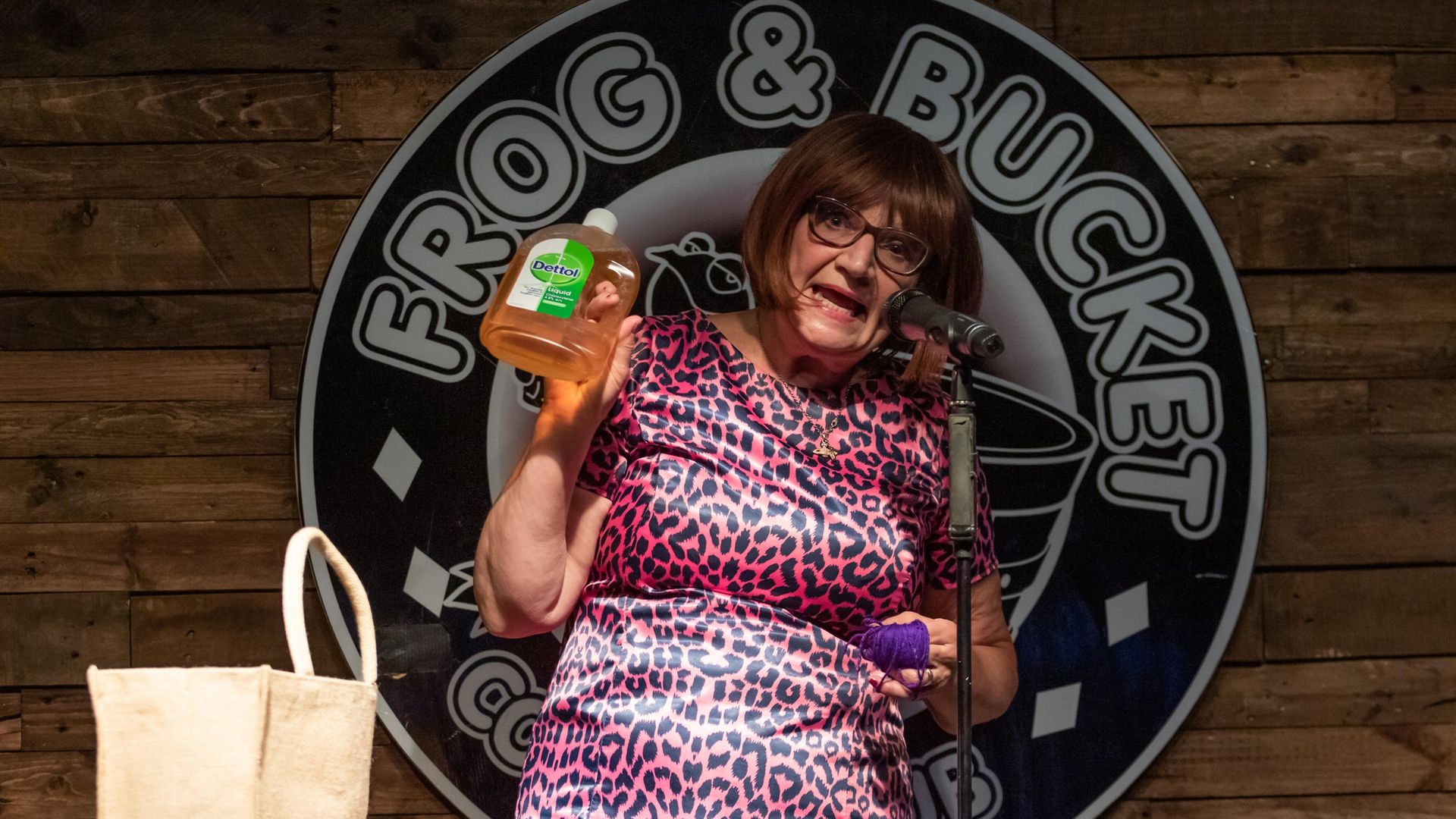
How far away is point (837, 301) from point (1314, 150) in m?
1.09

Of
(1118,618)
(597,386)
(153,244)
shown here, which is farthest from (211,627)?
(1118,618)

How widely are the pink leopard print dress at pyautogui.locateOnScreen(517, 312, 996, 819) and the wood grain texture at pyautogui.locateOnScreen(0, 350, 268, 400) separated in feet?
2.56

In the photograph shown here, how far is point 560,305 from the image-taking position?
1.37 metres

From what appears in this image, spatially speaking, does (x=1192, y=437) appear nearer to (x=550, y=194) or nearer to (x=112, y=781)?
(x=550, y=194)

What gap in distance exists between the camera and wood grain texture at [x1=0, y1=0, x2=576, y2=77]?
6.63ft

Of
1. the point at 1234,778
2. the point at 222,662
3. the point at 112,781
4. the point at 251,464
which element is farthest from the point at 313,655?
the point at 1234,778

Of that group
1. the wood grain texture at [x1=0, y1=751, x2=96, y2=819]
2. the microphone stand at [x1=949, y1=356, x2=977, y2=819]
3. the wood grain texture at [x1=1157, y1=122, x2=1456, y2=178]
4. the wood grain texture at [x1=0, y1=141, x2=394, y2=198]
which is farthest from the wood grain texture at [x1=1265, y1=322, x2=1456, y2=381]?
the wood grain texture at [x1=0, y1=751, x2=96, y2=819]

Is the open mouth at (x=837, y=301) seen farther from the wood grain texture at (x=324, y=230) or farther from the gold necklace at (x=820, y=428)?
the wood grain texture at (x=324, y=230)

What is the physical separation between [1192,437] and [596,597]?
3.61ft

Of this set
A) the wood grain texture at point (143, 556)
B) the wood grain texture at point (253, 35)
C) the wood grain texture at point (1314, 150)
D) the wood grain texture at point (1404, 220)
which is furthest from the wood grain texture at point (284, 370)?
the wood grain texture at point (1404, 220)

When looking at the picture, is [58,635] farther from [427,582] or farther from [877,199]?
[877,199]

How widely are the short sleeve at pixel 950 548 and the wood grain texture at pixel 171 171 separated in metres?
1.07

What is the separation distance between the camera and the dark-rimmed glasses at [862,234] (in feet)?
5.00

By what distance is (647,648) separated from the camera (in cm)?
145
